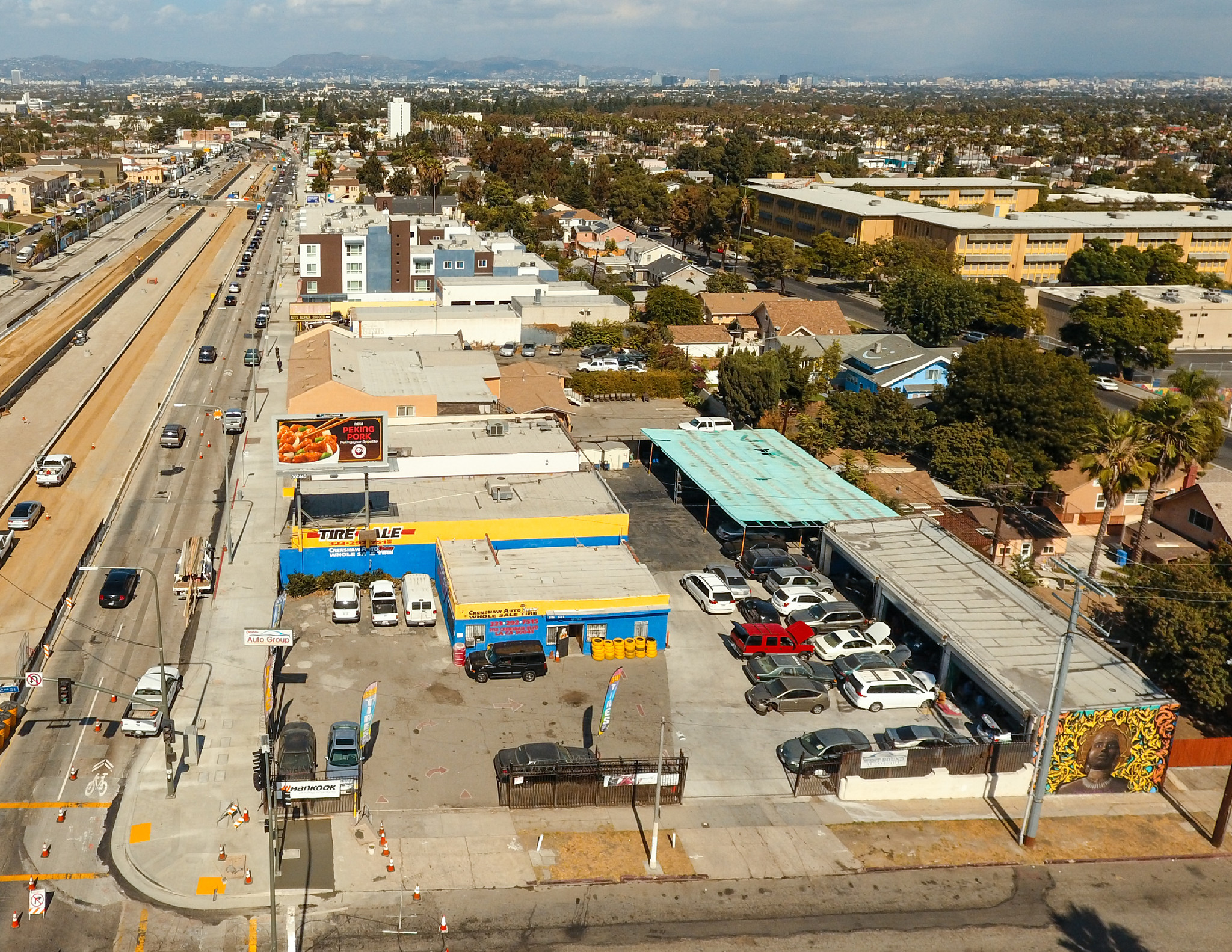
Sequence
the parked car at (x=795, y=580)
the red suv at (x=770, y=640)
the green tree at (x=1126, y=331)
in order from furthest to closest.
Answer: the green tree at (x=1126, y=331) < the parked car at (x=795, y=580) < the red suv at (x=770, y=640)

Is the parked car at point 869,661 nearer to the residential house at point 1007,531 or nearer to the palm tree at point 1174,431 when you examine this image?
the residential house at point 1007,531

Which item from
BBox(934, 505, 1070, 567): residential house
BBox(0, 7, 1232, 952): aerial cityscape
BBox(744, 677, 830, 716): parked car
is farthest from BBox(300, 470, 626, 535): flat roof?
BBox(934, 505, 1070, 567): residential house

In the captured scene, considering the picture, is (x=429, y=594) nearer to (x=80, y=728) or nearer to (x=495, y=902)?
(x=80, y=728)

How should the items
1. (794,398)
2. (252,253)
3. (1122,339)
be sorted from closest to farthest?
(794,398), (1122,339), (252,253)

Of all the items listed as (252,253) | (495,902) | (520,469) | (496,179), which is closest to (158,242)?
(252,253)

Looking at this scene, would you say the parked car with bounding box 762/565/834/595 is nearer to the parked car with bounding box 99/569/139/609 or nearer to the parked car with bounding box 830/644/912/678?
the parked car with bounding box 830/644/912/678

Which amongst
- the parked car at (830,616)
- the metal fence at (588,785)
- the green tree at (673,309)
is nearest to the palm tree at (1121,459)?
the parked car at (830,616)

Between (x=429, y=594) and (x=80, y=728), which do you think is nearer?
(x=80, y=728)
